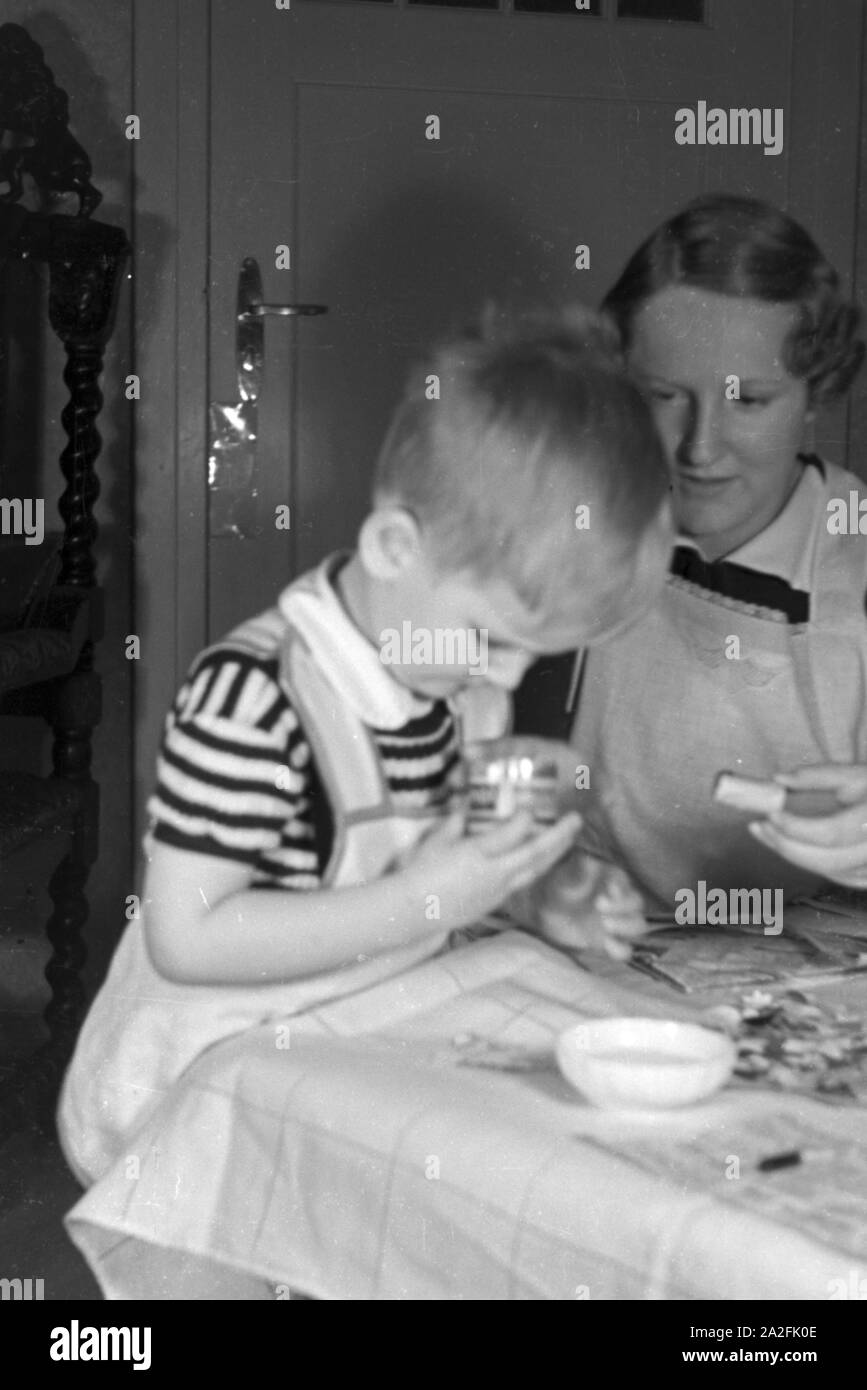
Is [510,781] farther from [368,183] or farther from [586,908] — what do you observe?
[368,183]

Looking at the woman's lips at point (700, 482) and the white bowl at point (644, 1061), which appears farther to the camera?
the woman's lips at point (700, 482)

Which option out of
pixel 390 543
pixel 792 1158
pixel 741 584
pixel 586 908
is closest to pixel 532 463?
pixel 390 543

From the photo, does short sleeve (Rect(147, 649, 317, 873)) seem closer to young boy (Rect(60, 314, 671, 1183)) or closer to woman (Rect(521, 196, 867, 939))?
young boy (Rect(60, 314, 671, 1183))

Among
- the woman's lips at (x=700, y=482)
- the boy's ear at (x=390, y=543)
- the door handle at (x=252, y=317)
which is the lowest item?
the boy's ear at (x=390, y=543)

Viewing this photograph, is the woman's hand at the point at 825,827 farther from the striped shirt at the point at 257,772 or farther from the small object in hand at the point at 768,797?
the striped shirt at the point at 257,772

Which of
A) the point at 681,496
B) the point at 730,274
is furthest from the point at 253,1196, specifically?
the point at 730,274

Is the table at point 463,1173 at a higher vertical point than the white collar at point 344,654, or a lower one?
lower

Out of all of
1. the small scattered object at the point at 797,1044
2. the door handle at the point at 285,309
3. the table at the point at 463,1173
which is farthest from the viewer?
the door handle at the point at 285,309

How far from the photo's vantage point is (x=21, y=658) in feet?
3.28

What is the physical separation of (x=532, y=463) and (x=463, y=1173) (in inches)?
16.5

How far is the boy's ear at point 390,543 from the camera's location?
89cm

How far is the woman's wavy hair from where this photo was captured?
98 centimetres

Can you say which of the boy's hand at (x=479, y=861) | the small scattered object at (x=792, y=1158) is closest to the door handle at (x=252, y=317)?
the boy's hand at (x=479, y=861)
